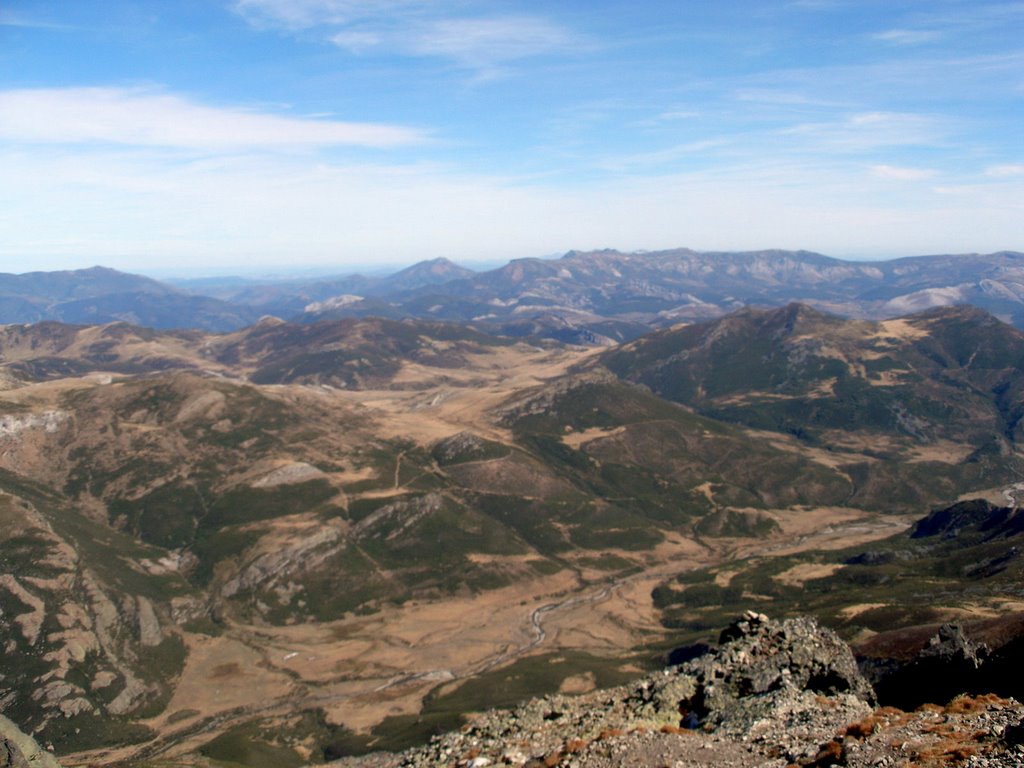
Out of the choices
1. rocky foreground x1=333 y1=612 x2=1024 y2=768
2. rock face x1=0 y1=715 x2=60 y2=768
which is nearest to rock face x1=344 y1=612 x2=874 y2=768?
rocky foreground x1=333 y1=612 x2=1024 y2=768

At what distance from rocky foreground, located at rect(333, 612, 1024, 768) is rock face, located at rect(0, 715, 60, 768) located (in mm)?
33143

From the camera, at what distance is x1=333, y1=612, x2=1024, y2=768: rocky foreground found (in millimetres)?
39344

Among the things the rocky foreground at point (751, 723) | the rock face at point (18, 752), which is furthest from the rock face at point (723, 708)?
the rock face at point (18, 752)

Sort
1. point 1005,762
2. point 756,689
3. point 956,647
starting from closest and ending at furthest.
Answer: point 1005,762 → point 756,689 → point 956,647

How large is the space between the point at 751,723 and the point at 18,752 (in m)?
62.3

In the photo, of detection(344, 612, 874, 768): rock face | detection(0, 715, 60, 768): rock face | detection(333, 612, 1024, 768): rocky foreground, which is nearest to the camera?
detection(333, 612, 1024, 768): rocky foreground

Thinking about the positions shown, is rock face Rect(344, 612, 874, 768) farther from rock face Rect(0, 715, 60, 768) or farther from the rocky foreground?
rock face Rect(0, 715, 60, 768)

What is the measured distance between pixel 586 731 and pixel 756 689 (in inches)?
698

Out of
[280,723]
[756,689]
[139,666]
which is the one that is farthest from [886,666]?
[139,666]

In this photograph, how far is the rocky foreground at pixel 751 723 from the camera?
39.3m

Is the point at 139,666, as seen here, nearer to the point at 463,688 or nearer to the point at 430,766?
the point at 463,688

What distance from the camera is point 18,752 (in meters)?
60.7

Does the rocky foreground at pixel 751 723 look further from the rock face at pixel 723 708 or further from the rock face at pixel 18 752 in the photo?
the rock face at pixel 18 752

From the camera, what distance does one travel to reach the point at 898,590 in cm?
19438
